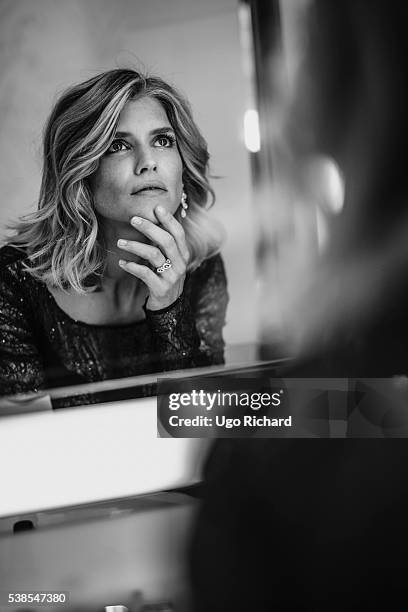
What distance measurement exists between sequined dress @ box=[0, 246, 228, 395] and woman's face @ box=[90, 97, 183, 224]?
0.14m

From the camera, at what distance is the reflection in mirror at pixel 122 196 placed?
3.41ft

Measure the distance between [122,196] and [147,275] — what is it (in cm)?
14

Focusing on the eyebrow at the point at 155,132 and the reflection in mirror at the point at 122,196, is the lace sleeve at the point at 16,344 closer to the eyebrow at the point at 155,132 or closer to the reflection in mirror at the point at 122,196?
the reflection in mirror at the point at 122,196

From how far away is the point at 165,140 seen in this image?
1.06 m

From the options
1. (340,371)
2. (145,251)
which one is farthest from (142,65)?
(340,371)

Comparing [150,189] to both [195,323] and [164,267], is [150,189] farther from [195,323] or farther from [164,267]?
[195,323]

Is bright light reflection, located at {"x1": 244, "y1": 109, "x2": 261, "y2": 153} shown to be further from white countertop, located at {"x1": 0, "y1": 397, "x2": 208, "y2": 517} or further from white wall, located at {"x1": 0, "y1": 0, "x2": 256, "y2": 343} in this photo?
white countertop, located at {"x1": 0, "y1": 397, "x2": 208, "y2": 517}

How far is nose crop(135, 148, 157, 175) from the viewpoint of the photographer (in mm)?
1047

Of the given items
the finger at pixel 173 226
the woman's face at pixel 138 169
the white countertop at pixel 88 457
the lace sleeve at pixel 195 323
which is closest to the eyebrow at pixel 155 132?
the woman's face at pixel 138 169

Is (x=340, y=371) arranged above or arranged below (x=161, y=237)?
below

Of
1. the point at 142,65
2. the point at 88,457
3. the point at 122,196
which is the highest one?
the point at 142,65

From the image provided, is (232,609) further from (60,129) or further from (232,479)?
(60,129)

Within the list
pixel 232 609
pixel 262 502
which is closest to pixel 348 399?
pixel 262 502

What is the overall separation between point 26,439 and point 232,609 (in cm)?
46
